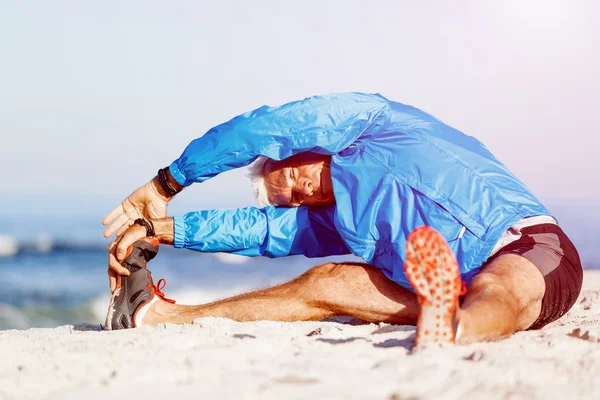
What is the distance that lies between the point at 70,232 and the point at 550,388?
47.6ft

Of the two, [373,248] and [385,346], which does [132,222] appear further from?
[385,346]

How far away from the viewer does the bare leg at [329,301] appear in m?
3.34

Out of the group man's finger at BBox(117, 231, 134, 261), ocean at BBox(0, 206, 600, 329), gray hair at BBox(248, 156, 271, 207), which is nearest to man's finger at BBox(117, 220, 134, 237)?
man's finger at BBox(117, 231, 134, 261)

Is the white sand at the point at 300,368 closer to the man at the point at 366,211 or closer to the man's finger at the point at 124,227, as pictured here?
the man at the point at 366,211

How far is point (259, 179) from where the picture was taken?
12.9 ft

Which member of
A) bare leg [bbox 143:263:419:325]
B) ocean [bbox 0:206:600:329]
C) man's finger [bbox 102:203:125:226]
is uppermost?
man's finger [bbox 102:203:125:226]

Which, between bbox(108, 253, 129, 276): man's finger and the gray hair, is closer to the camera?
bbox(108, 253, 129, 276): man's finger

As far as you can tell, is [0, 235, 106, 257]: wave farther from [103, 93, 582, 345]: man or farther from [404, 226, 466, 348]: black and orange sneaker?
[404, 226, 466, 348]: black and orange sneaker

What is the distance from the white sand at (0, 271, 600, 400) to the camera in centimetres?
175

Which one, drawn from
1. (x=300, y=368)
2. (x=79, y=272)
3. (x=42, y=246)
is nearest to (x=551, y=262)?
(x=300, y=368)

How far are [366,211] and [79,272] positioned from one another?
373 inches

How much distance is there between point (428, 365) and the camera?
191cm

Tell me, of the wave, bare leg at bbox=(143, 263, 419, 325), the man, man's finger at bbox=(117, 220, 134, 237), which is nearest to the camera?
the man

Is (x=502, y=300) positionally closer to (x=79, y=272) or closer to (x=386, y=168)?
(x=386, y=168)
